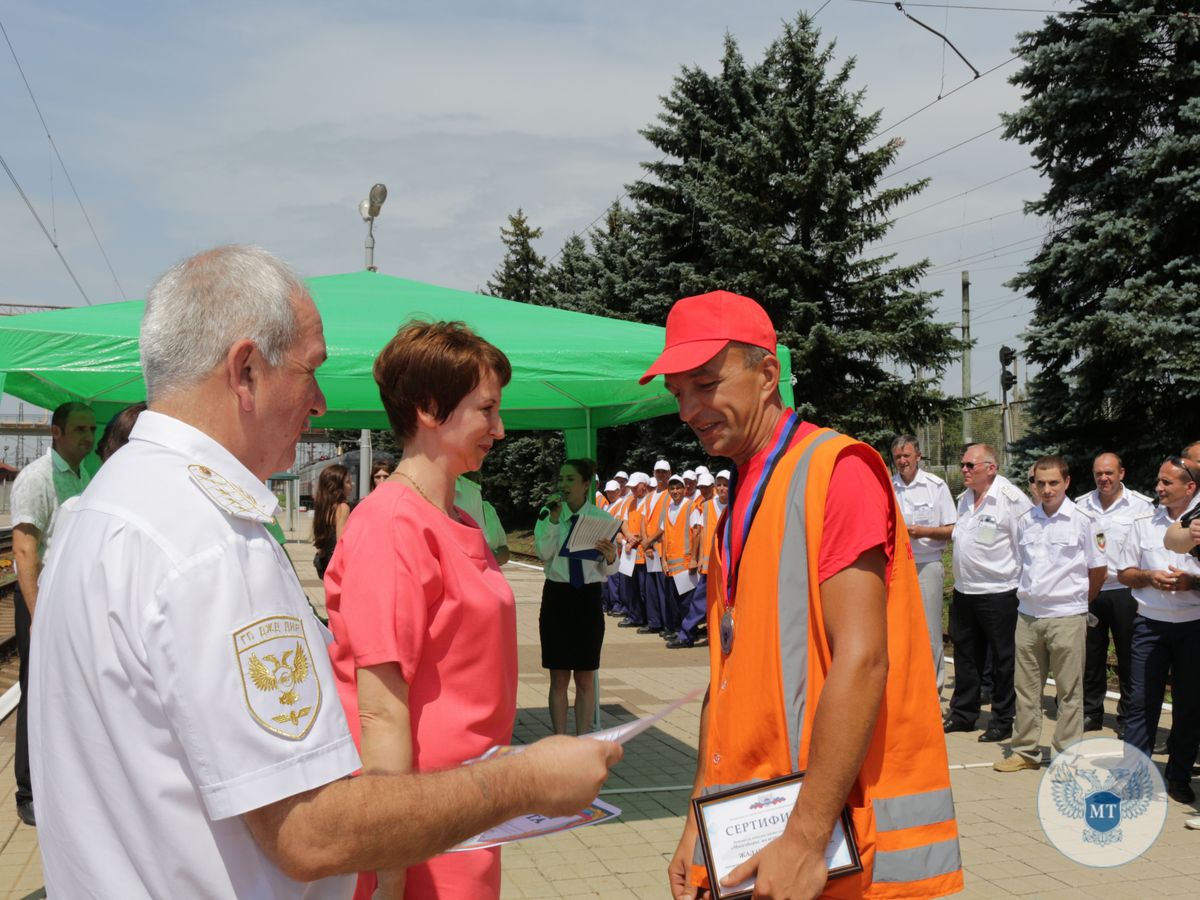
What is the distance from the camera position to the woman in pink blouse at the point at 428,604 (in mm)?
2068

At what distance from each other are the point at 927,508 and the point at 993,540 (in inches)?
30.5

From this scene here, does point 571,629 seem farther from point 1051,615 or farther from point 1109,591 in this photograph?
point 1109,591

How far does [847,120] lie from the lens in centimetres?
2295

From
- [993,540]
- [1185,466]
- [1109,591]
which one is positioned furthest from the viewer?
[1109,591]

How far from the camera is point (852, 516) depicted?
2.07 metres

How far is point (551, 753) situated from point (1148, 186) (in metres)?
15.1

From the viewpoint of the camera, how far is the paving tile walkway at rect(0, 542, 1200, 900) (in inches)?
209

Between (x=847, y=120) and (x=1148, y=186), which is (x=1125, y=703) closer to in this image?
(x=1148, y=186)

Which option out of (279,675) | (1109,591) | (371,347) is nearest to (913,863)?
(279,675)

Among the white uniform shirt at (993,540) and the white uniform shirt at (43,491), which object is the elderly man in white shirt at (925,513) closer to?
the white uniform shirt at (993,540)

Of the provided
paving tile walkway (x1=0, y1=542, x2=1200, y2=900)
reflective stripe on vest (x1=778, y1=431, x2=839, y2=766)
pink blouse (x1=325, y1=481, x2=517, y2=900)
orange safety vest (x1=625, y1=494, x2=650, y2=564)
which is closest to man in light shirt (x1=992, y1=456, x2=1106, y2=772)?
paving tile walkway (x1=0, y1=542, x2=1200, y2=900)

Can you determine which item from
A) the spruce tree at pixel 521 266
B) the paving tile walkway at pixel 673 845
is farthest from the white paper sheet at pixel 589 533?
the spruce tree at pixel 521 266

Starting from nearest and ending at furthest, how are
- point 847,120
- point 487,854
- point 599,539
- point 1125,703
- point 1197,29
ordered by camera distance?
point 487,854 → point 1125,703 → point 599,539 → point 1197,29 → point 847,120

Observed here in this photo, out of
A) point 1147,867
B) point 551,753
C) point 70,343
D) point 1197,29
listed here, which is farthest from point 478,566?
point 1197,29
